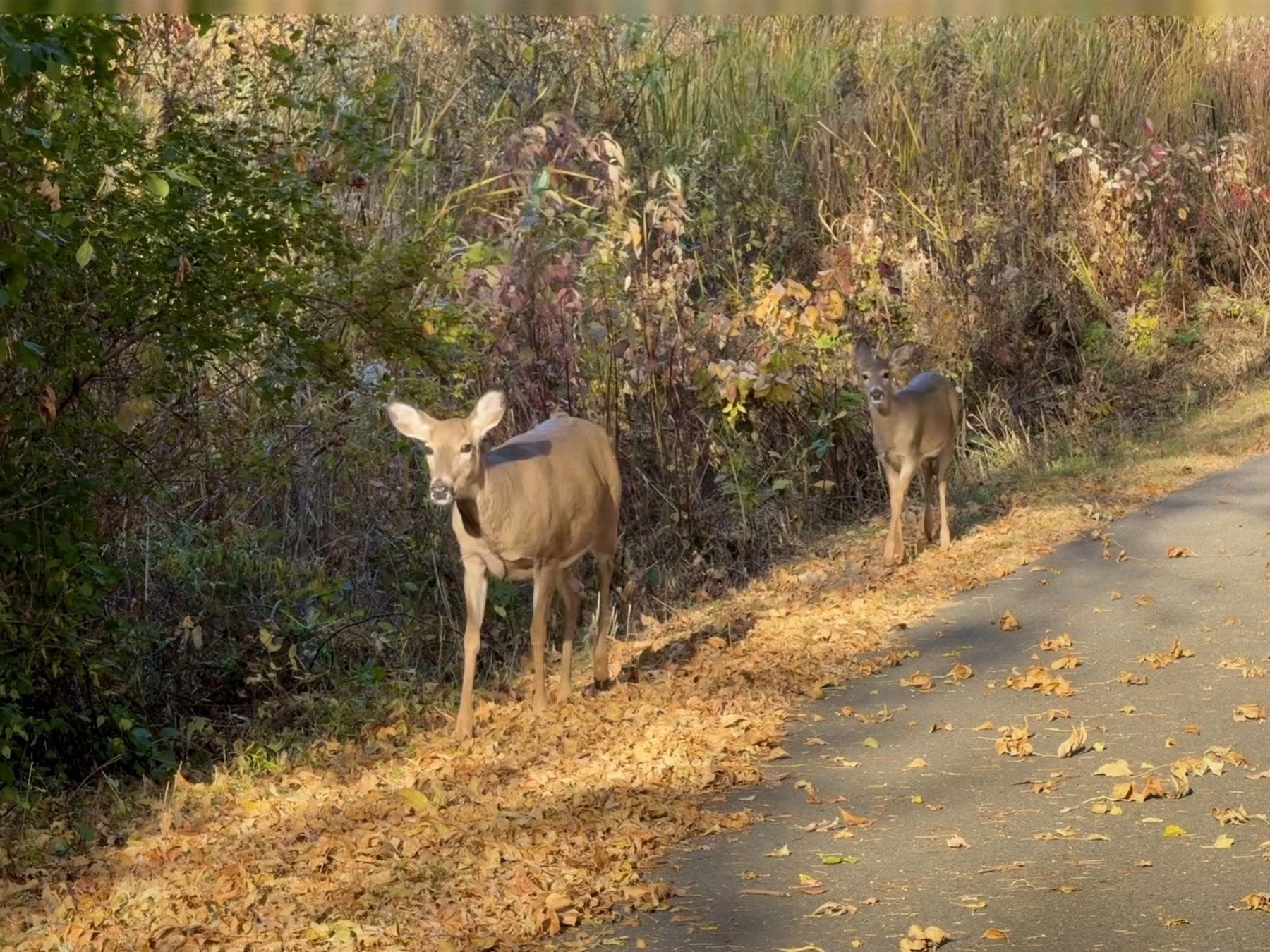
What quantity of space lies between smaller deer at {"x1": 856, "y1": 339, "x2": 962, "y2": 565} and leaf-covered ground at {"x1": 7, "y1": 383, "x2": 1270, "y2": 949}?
1395mm

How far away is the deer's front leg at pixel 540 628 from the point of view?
9.09 metres

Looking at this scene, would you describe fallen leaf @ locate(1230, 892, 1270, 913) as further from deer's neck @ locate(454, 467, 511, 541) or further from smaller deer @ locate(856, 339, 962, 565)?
smaller deer @ locate(856, 339, 962, 565)

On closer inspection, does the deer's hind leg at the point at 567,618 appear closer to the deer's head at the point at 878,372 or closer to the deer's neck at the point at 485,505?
the deer's neck at the point at 485,505

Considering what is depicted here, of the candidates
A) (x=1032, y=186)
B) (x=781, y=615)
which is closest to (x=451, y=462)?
(x=781, y=615)

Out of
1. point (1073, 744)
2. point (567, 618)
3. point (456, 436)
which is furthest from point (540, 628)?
point (1073, 744)

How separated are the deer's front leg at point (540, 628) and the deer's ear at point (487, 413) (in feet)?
2.47

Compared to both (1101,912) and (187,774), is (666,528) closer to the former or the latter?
(187,774)

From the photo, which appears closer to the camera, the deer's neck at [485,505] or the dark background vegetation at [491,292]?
the dark background vegetation at [491,292]

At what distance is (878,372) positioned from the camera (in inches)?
500

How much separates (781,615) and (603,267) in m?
3.04

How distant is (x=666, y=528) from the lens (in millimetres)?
13094

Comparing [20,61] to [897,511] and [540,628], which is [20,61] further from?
[897,511]

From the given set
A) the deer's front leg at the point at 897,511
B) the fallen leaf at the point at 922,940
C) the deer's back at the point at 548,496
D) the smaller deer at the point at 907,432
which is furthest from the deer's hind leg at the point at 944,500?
the fallen leaf at the point at 922,940

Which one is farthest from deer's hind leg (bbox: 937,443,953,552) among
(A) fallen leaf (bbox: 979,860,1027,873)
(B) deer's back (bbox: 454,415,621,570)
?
(A) fallen leaf (bbox: 979,860,1027,873)
